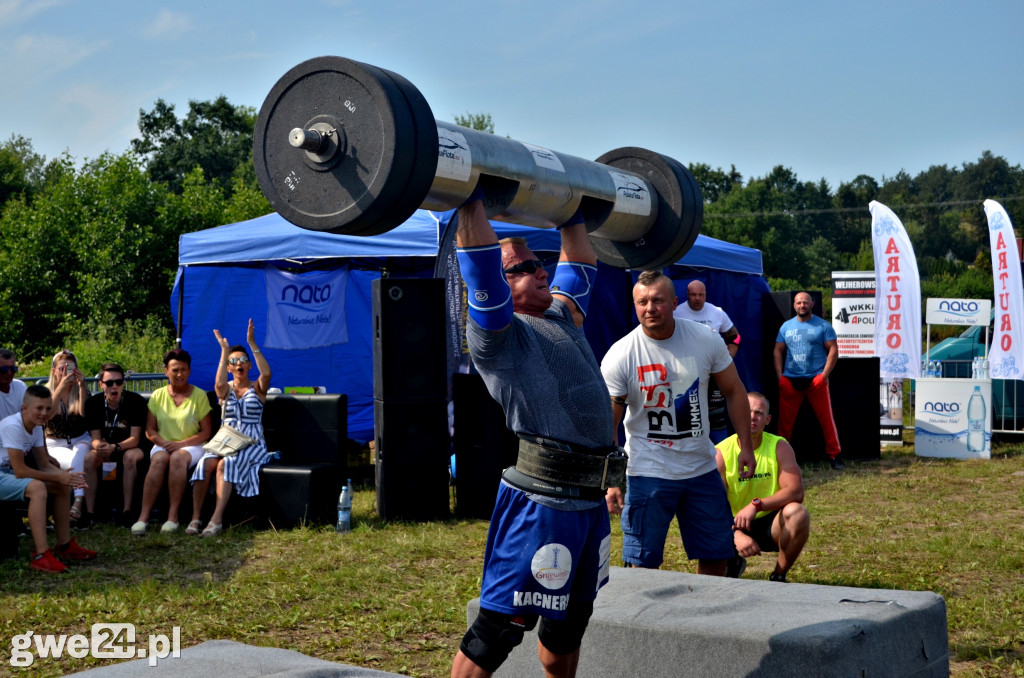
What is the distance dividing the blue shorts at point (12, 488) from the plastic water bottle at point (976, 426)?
29.6 ft

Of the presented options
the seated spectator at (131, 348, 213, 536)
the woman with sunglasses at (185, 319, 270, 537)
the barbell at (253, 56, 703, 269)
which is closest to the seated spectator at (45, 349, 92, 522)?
the seated spectator at (131, 348, 213, 536)

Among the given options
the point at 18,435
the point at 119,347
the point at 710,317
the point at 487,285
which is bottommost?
the point at 18,435

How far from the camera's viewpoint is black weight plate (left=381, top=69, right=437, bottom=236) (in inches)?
97.2

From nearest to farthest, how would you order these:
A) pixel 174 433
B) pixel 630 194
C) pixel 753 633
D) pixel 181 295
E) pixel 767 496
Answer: pixel 753 633, pixel 630 194, pixel 767 496, pixel 174 433, pixel 181 295

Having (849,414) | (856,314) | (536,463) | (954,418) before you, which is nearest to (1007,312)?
(954,418)

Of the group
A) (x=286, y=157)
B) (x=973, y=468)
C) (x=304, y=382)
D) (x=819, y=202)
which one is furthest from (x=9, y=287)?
(x=819, y=202)

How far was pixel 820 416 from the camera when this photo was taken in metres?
9.50

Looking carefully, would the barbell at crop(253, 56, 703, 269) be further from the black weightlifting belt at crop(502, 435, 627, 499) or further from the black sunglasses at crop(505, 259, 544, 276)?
the black weightlifting belt at crop(502, 435, 627, 499)

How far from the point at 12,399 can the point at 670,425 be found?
501 cm

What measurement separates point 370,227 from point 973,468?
8.52 m

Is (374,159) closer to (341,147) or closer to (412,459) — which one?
(341,147)

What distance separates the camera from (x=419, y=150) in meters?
2.46

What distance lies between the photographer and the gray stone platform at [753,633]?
2.79 meters

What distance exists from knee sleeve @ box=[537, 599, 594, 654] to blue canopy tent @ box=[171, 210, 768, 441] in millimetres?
6406
